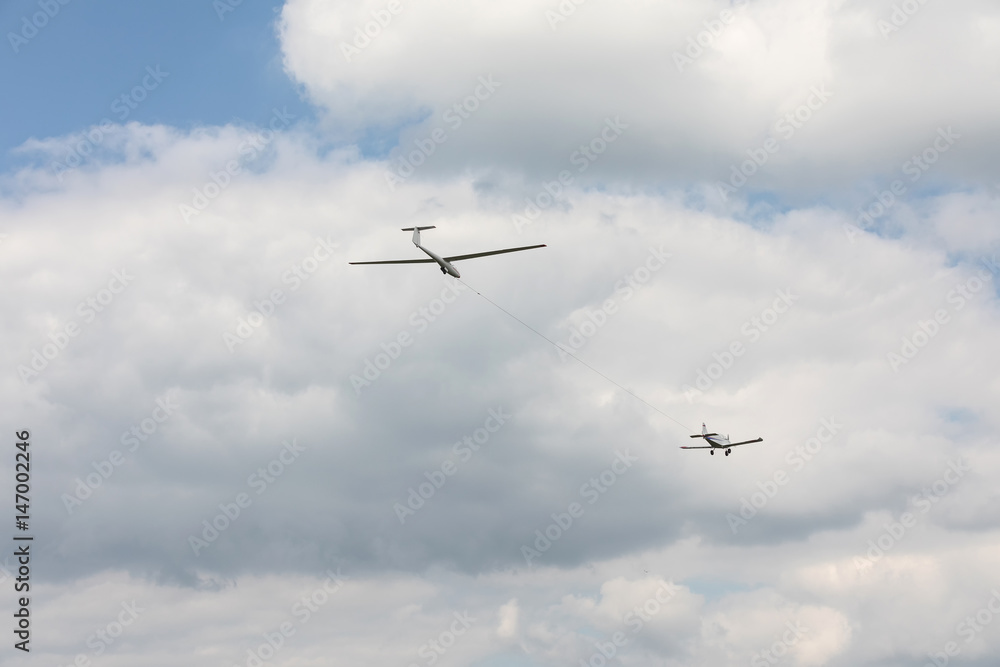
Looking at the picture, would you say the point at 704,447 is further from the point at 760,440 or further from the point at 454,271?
the point at 454,271

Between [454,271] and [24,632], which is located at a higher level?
[454,271]

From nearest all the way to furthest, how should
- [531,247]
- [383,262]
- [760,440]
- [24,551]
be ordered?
[531,247]
[383,262]
[24,551]
[760,440]

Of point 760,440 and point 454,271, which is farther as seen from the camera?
point 760,440

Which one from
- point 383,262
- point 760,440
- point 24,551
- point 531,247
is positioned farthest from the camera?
point 760,440

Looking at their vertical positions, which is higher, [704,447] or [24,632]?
[704,447]

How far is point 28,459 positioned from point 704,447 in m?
85.4

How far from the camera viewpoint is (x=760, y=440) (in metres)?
154

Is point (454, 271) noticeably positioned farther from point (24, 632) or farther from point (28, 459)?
point (24, 632)

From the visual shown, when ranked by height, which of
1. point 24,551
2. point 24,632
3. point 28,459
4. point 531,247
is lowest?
point 24,632

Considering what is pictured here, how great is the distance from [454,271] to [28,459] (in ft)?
174

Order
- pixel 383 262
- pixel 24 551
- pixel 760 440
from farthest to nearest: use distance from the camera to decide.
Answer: pixel 760 440, pixel 24 551, pixel 383 262

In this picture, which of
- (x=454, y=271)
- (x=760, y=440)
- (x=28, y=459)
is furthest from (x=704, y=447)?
(x=28, y=459)

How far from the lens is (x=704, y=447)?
6088 inches

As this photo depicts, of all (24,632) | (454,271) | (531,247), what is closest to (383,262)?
(454,271)
